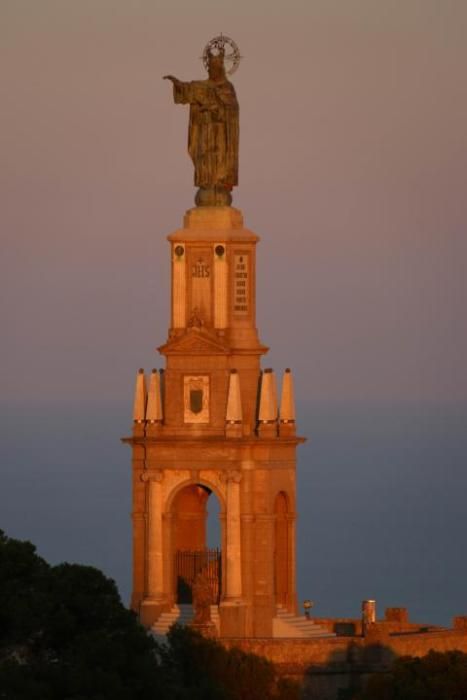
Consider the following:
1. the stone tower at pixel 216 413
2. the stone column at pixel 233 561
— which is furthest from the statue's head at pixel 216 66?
the stone column at pixel 233 561

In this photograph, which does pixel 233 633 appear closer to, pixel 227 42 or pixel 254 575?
pixel 254 575

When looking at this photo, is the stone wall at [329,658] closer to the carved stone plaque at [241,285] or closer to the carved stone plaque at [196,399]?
the carved stone plaque at [196,399]

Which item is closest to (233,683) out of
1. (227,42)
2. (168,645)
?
(168,645)

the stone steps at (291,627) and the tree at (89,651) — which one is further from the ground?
the stone steps at (291,627)

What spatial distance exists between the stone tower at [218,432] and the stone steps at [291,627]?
0.78ft

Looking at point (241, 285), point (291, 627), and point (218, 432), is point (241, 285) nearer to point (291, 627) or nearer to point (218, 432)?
point (218, 432)

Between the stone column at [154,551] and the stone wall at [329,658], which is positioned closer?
the stone wall at [329,658]

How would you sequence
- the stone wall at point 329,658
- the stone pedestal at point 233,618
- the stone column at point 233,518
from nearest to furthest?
Result: 1. the stone wall at point 329,658
2. the stone pedestal at point 233,618
3. the stone column at point 233,518

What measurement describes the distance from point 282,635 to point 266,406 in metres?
5.82

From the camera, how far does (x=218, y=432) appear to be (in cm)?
16350

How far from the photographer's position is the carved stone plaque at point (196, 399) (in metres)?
164

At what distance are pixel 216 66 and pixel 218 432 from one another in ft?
30.7

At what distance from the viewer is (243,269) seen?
16362cm

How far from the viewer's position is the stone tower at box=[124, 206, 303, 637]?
536 ft
